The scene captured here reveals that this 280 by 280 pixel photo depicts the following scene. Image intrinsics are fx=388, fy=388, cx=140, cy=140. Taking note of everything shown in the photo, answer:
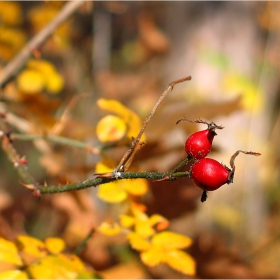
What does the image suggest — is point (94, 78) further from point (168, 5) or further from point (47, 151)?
point (47, 151)

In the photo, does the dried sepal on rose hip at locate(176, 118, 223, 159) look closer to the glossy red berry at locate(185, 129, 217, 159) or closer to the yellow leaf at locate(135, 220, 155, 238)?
the glossy red berry at locate(185, 129, 217, 159)

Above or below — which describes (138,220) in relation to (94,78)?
below

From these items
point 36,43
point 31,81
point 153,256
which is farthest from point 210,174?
point 31,81

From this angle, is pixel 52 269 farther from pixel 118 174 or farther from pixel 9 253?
pixel 118 174

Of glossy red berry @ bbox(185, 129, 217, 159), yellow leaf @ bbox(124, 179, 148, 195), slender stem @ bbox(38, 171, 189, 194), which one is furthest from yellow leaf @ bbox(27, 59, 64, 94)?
glossy red berry @ bbox(185, 129, 217, 159)

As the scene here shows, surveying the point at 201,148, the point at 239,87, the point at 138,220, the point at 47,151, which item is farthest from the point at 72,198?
the point at 239,87

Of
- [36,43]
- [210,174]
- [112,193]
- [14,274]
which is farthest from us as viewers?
[36,43]
